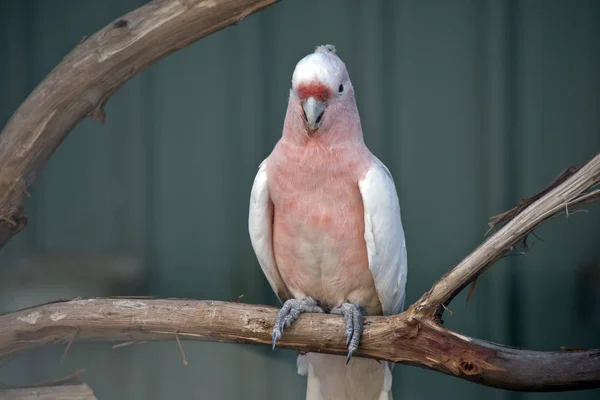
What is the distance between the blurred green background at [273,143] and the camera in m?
2.30

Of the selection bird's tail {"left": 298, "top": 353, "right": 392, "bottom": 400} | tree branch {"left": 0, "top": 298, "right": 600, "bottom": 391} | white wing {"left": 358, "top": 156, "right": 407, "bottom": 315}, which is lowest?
bird's tail {"left": 298, "top": 353, "right": 392, "bottom": 400}

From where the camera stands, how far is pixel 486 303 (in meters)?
2.33

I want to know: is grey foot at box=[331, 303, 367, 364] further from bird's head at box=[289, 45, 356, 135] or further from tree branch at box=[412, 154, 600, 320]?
bird's head at box=[289, 45, 356, 135]

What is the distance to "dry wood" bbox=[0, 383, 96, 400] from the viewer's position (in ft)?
5.69

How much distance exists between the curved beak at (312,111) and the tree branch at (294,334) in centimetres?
48

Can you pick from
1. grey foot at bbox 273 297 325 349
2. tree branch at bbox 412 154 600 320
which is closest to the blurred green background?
grey foot at bbox 273 297 325 349

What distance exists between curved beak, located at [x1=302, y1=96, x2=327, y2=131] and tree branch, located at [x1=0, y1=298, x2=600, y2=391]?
48 centimetres

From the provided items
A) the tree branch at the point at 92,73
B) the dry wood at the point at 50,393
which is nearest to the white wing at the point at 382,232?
the tree branch at the point at 92,73

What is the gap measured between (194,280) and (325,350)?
2.76ft

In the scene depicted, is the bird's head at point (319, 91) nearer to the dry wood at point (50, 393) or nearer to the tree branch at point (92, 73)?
the tree branch at point (92, 73)

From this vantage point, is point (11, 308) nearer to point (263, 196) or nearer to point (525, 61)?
point (263, 196)

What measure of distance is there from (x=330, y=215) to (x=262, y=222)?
0.75ft

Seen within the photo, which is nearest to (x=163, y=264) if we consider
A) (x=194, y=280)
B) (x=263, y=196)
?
(x=194, y=280)

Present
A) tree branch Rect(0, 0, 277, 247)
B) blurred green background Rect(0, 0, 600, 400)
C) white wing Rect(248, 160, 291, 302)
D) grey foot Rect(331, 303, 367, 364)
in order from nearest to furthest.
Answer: grey foot Rect(331, 303, 367, 364)
tree branch Rect(0, 0, 277, 247)
white wing Rect(248, 160, 291, 302)
blurred green background Rect(0, 0, 600, 400)
